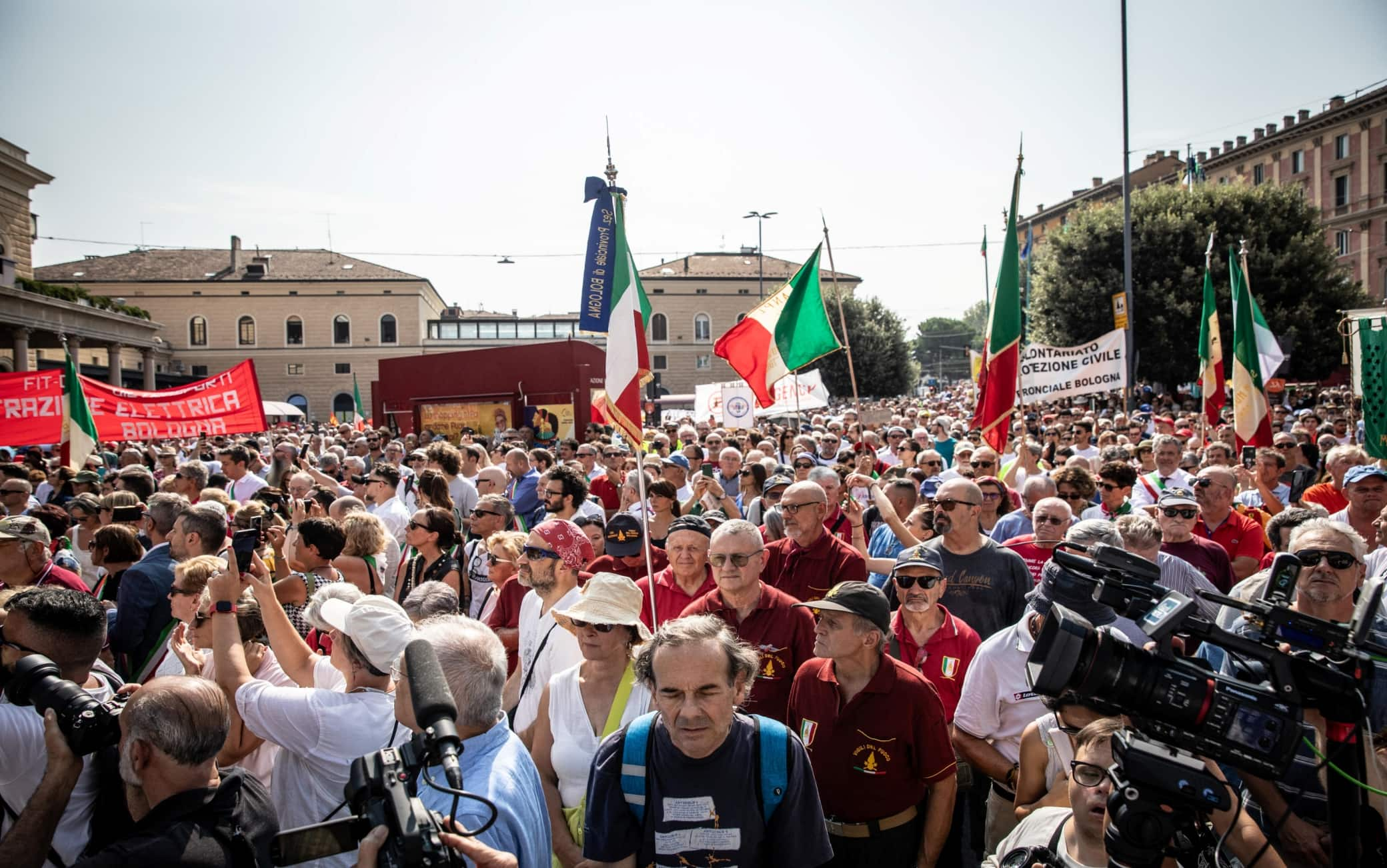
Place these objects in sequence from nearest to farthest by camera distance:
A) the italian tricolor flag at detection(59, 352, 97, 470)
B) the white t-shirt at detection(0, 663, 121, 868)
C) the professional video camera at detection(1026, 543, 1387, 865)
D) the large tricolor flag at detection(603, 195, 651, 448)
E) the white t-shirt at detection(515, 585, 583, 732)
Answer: the professional video camera at detection(1026, 543, 1387, 865) → the white t-shirt at detection(0, 663, 121, 868) → the white t-shirt at detection(515, 585, 583, 732) → the large tricolor flag at detection(603, 195, 651, 448) → the italian tricolor flag at detection(59, 352, 97, 470)

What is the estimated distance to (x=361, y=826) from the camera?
1.70 metres

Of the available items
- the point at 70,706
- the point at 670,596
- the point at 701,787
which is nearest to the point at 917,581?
the point at 670,596

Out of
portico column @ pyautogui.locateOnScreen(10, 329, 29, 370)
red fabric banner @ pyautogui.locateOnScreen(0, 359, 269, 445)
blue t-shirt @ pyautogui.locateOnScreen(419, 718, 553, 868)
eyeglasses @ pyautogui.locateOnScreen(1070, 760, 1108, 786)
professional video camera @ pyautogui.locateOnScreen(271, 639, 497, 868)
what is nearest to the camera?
professional video camera @ pyautogui.locateOnScreen(271, 639, 497, 868)

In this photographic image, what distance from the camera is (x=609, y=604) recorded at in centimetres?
354

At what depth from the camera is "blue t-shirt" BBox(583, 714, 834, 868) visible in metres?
2.67

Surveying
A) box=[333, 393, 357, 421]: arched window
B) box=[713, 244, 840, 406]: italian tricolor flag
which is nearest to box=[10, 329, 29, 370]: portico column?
box=[333, 393, 357, 421]: arched window

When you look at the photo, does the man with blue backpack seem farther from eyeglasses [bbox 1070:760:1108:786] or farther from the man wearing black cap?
the man wearing black cap

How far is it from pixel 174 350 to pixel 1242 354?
223 feet

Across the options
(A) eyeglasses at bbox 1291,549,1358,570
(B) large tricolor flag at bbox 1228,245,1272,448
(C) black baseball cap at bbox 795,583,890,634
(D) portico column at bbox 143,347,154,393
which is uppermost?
(D) portico column at bbox 143,347,154,393

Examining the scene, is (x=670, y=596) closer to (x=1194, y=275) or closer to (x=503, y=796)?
(x=503, y=796)

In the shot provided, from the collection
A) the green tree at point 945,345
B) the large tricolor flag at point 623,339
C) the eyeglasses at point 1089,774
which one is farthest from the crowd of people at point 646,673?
the green tree at point 945,345

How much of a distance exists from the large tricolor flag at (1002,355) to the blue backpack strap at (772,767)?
6691 mm

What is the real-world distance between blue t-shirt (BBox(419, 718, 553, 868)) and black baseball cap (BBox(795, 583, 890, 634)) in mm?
1230

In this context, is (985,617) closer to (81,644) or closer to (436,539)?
(436,539)
